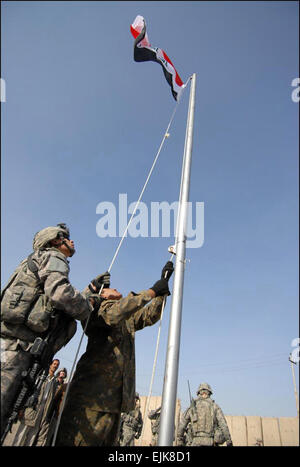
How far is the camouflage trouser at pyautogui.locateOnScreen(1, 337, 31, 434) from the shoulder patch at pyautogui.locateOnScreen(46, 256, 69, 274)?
0.80 metres

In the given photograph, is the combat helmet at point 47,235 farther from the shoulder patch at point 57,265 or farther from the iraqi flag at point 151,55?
the iraqi flag at point 151,55

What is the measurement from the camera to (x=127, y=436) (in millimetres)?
10344

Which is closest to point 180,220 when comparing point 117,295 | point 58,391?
point 117,295

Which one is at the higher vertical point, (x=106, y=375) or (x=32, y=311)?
(x=32, y=311)

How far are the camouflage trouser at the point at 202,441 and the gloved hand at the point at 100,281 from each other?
6647 mm

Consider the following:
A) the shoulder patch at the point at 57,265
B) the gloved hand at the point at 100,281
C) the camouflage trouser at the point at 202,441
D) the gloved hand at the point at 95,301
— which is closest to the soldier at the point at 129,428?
the camouflage trouser at the point at 202,441

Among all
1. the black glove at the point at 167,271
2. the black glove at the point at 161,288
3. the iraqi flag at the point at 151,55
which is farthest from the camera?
the iraqi flag at the point at 151,55

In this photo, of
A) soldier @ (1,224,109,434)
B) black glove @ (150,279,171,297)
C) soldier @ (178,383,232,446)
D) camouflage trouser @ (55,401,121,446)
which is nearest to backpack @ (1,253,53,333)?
soldier @ (1,224,109,434)

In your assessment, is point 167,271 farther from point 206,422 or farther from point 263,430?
point 263,430

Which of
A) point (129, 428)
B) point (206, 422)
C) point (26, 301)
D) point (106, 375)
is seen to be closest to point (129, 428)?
point (129, 428)

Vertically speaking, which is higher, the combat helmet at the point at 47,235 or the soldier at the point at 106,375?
the combat helmet at the point at 47,235

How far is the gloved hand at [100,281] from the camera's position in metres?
4.20

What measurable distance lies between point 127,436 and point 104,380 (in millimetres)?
8980
